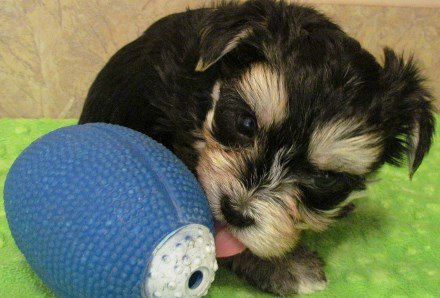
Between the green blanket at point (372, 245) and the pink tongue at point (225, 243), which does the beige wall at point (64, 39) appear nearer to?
the green blanket at point (372, 245)

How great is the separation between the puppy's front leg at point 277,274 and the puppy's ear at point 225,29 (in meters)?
0.83

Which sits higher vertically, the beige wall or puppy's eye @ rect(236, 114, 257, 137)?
puppy's eye @ rect(236, 114, 257, 137)

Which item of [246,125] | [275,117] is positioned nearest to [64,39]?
[246,125]

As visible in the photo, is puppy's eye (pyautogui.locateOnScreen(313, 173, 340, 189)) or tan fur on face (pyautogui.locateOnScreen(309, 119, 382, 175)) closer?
tan fur on face (pyautogui.locateOnScreen(309, 119, 382, 175))

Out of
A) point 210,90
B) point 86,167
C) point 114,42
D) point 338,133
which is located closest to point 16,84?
point 114,42

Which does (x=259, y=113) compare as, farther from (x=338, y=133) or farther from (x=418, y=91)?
(x=418, y=91)

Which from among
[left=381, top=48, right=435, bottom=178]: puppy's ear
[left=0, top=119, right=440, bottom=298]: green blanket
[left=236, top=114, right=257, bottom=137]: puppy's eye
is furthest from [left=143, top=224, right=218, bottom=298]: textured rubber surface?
[left=381, top=48, right=435, bottom=178]: puppy's ear

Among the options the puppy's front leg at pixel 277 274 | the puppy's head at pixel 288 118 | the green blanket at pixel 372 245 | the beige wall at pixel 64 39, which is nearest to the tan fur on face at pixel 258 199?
the puppy's head at pixel 288 118

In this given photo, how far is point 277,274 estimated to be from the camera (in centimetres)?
214

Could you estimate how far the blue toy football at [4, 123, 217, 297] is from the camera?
1403 mm

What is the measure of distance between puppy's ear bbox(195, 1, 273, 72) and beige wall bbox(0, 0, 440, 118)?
59.9 inches

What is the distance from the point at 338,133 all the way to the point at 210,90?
21.5 inches

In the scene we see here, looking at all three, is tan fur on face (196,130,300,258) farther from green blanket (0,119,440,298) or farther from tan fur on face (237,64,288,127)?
green blanket (0,119,440,298)

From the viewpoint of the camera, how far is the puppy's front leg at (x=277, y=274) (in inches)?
83.7
